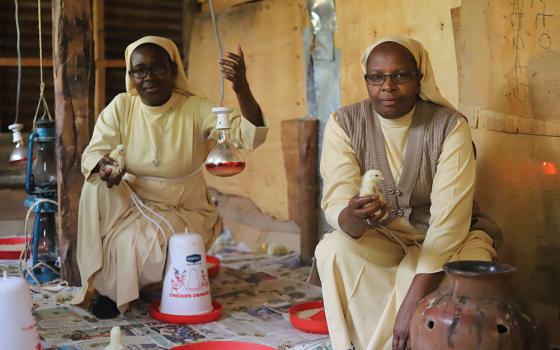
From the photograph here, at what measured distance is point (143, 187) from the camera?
Result: 385 centimetres

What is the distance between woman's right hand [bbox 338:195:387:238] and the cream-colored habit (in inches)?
38.3

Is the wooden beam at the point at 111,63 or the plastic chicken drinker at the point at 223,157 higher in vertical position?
the wooden beam at the point at 111,63

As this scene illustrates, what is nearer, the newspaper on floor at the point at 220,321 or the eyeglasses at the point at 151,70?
the newspaper on floor at the point at 220,321

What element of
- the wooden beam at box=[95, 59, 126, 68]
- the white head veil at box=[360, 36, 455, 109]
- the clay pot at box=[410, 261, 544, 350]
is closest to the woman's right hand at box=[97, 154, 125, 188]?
the white head veil at box=[360, 36, 455, 109]

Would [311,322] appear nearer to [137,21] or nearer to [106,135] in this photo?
[106,135]

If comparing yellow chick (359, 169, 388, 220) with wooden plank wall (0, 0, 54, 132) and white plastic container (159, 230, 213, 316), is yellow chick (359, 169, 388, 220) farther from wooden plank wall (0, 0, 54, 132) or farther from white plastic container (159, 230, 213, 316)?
wooden plank wall (0, 0, 54, 132)

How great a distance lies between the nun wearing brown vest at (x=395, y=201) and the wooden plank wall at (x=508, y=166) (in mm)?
391

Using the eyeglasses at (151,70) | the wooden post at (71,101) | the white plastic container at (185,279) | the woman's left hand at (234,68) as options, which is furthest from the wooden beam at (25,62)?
the woman's left hand at (234,68)

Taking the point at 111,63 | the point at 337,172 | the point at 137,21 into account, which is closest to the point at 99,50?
the point at 111,63

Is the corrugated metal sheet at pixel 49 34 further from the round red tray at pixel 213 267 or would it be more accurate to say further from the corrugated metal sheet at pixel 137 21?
the round red tray at pixel 213 267

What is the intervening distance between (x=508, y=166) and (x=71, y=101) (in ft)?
7.90

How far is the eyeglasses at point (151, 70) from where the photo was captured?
3711 millimetres

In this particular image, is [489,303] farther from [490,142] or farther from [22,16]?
[22,16]

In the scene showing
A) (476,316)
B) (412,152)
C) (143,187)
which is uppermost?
(412,152)
